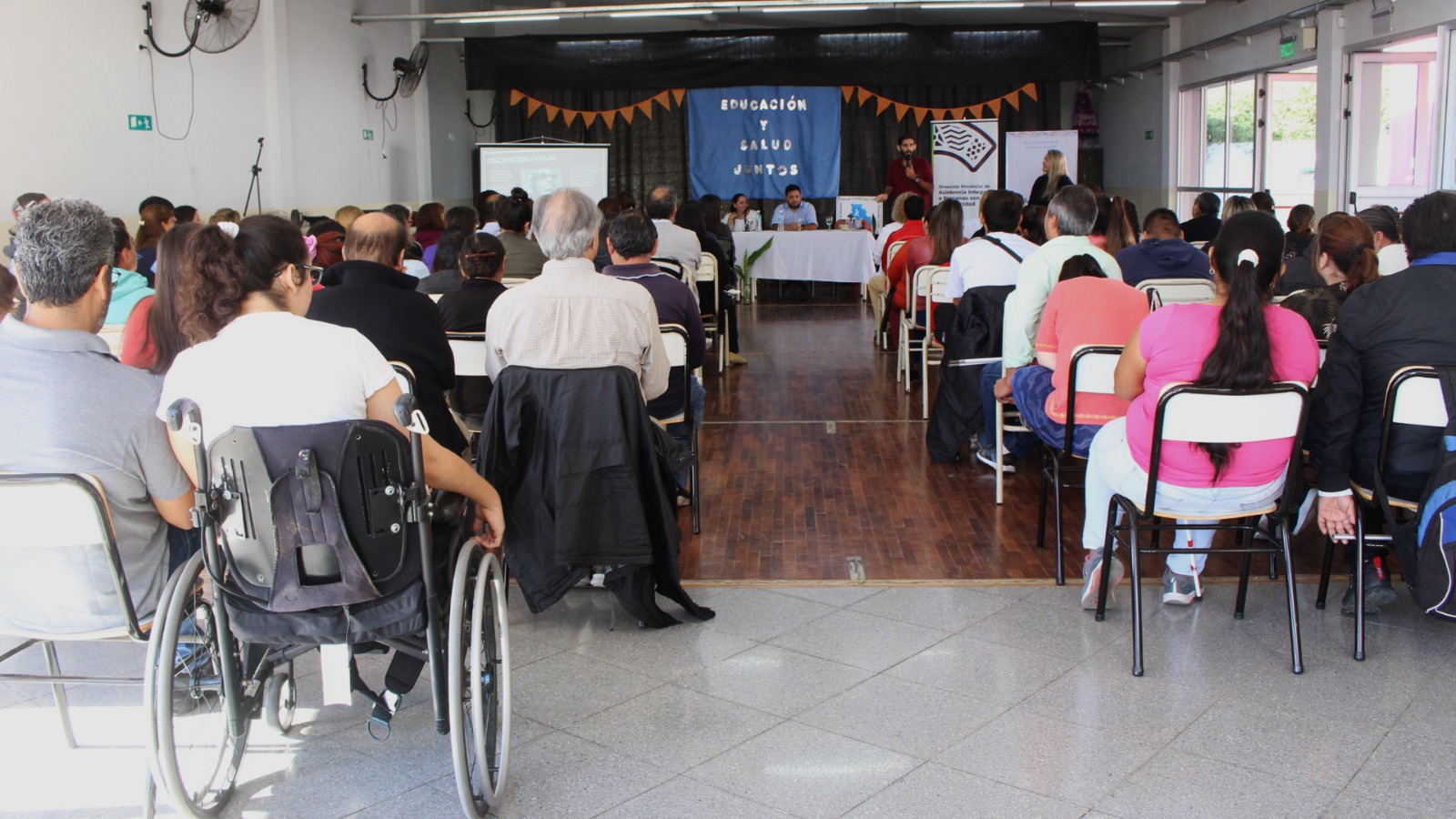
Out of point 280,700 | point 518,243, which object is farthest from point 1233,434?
point 518,243

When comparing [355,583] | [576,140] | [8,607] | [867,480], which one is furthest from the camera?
[576,140]

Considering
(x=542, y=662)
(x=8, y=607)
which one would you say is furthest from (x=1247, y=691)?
(x=8, y=607)

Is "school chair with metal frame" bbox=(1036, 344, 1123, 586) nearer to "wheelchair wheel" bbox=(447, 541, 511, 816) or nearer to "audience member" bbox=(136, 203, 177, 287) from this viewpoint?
"wheelchair wheel" bbox=(447, 541, 511, 816)

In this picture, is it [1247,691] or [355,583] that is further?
[1247,691]

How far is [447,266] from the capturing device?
18.0 ft

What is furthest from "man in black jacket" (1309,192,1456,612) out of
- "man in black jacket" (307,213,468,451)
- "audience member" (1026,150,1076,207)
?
"audience member" (1026,150,1076,207)

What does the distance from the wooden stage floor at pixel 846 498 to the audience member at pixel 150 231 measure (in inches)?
112

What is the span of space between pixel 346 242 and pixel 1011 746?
2401 mm

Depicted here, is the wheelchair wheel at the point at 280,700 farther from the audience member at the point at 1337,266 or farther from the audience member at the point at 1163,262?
the audience member at the point at 1163,262

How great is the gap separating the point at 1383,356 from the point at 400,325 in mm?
2615

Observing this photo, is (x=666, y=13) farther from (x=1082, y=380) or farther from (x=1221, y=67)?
(x=1082, y=380)

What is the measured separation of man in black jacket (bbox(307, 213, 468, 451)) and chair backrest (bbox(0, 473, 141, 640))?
3.55ft

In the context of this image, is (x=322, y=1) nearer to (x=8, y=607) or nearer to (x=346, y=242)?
(x=346, y=242)

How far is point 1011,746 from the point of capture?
2.60m
